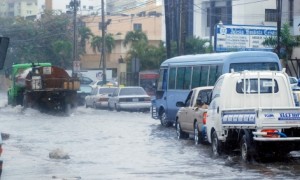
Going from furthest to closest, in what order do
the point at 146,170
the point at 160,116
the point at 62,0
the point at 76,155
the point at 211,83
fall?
the point at 62,0 → the point at 160,116 → the point at 211,83 → the point at 76,155 → the point at 146,170

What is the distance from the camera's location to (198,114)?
22859 millimetres

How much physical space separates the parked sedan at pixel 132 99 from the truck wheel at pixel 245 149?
85.1 feet

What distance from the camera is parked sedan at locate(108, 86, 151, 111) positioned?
4409 cm

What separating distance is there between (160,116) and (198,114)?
9.38 meters

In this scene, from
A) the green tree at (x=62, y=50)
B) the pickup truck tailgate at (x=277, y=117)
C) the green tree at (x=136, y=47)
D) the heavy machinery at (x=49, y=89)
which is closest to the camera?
the pickup truck tailgate at (x=277, y=117)

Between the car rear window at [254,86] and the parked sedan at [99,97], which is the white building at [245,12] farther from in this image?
the car rear window at [254,86]

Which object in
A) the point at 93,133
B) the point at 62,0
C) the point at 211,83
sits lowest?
the point at 93,133

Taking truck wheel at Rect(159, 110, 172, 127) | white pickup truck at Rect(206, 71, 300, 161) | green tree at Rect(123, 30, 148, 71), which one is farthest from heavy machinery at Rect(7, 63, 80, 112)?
white pickup truck at Rect(206, 71, 300, 161)

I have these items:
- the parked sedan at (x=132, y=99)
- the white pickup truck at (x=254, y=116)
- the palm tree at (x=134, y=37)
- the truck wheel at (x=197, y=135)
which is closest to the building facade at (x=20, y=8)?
the palm tree at (x=134, y=37)

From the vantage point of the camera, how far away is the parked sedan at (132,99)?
1736 inches

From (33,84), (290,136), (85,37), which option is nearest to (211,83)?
(290,136)

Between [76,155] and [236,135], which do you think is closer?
[236,135]

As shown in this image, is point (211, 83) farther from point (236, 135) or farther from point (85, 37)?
point (85, 37)

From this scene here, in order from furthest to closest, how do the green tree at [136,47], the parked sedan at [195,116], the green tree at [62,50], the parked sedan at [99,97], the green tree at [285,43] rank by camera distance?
the green tree at [62,50], the green tree at [136,47], the parked sedan at [99,97], the green tree at [285,43], the parked sedan at [195,116]
